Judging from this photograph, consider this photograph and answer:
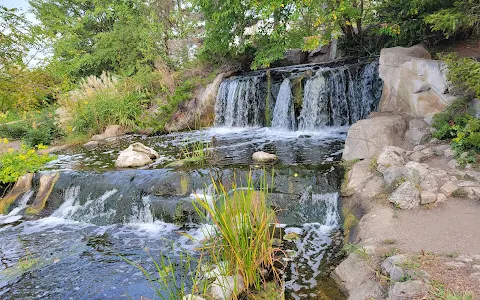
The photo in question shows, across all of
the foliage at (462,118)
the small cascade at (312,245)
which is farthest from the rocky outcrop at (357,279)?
the foliage at (462,118)

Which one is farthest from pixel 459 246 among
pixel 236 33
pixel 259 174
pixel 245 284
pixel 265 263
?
pixel 236 33

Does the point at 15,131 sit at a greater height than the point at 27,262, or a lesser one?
greater

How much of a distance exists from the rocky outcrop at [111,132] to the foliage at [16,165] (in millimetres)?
2986

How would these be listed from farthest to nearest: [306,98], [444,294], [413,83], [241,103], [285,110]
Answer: [241,103], [285,110], [306,98], [413,83], [444,294]

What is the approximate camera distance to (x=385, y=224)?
11.0 feet

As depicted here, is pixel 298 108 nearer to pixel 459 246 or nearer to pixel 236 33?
pixel 236 33

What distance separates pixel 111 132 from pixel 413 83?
8348mm

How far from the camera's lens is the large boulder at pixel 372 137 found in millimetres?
5086

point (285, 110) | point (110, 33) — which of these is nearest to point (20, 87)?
point (285, 110)

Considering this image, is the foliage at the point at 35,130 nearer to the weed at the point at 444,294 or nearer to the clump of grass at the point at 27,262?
the clump of grass at the point at 27,262

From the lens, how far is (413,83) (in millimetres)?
5859

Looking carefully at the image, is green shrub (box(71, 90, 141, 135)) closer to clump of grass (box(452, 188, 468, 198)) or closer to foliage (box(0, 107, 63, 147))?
foliage (box(0, 107, 63, 147))

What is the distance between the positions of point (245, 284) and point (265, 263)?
274mm

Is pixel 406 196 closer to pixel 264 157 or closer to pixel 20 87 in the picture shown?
pixel 264 157
